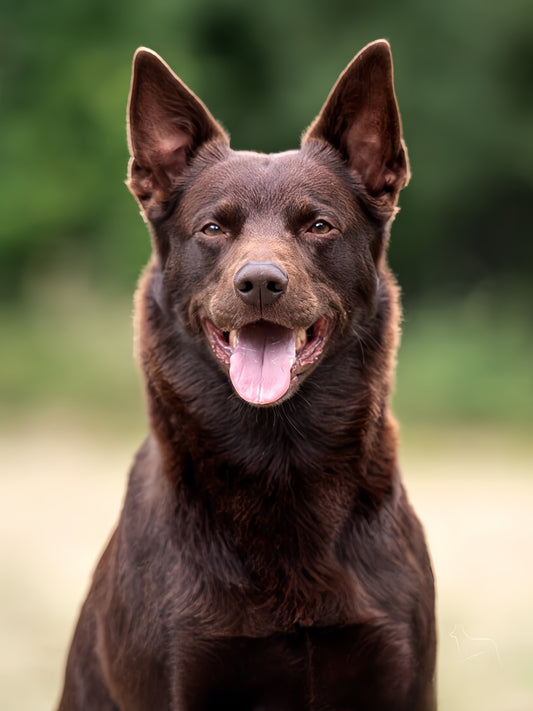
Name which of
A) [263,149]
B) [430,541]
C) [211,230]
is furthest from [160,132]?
[263,149]

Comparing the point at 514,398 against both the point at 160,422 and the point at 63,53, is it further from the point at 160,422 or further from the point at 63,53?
the point at 160,422

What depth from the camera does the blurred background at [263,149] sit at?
33.2ft

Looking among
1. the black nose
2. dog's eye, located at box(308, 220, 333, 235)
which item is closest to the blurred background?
dog's eye, located at box(308, 220, 333, 235)

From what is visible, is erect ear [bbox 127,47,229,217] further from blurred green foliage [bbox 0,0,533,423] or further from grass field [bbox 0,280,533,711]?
blurred green foliage [bbox 0,0,533,423]

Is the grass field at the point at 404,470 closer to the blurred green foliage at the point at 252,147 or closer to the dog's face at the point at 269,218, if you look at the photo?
the blurred green foliage at the point at 252,147

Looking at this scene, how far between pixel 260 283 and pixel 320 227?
0.43 meters

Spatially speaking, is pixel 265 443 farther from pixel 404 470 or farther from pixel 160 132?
pixel 404 470

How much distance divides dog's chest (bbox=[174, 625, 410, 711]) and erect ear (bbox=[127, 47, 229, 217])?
148 cm

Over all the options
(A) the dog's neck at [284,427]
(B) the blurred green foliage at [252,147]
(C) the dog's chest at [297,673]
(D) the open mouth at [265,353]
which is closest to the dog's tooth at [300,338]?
(D) the open mouth at [265,353]

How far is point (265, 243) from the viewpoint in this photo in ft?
11.2

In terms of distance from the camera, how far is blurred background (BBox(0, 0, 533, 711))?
33.2 ft

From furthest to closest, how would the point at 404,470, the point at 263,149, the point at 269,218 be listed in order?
the point at 263,149
the point at 404,470
the point at 269,218

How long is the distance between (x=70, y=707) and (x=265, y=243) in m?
1.68

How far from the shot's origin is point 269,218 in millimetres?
3533
